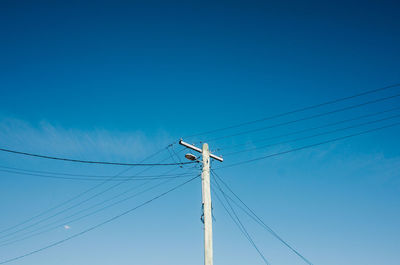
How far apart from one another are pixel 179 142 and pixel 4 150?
6.51 m

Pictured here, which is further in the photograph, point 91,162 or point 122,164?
point 122,164

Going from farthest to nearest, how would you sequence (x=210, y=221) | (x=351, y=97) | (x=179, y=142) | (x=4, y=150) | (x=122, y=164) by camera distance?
(x=122, y=164) < (x=179, y=142) < (x=351, y=97) < (x=210, y=221) < (x=4, y=150)

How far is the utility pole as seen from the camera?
10.1 meters

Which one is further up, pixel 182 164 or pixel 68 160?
pixel 182 164

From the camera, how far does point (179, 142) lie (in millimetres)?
12562

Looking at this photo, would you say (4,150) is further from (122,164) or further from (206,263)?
(206,263)

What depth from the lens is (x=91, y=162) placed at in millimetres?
12109

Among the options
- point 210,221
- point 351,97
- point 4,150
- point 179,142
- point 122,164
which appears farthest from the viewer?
point 122,164

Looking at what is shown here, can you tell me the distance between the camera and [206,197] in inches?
440

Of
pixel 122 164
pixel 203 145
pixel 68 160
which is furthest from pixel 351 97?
pixel 68 160

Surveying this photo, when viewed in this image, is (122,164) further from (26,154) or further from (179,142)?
(26,154)

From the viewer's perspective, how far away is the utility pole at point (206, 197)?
33.1ft

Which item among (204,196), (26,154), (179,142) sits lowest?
(204,196)

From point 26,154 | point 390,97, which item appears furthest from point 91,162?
point 390,97
